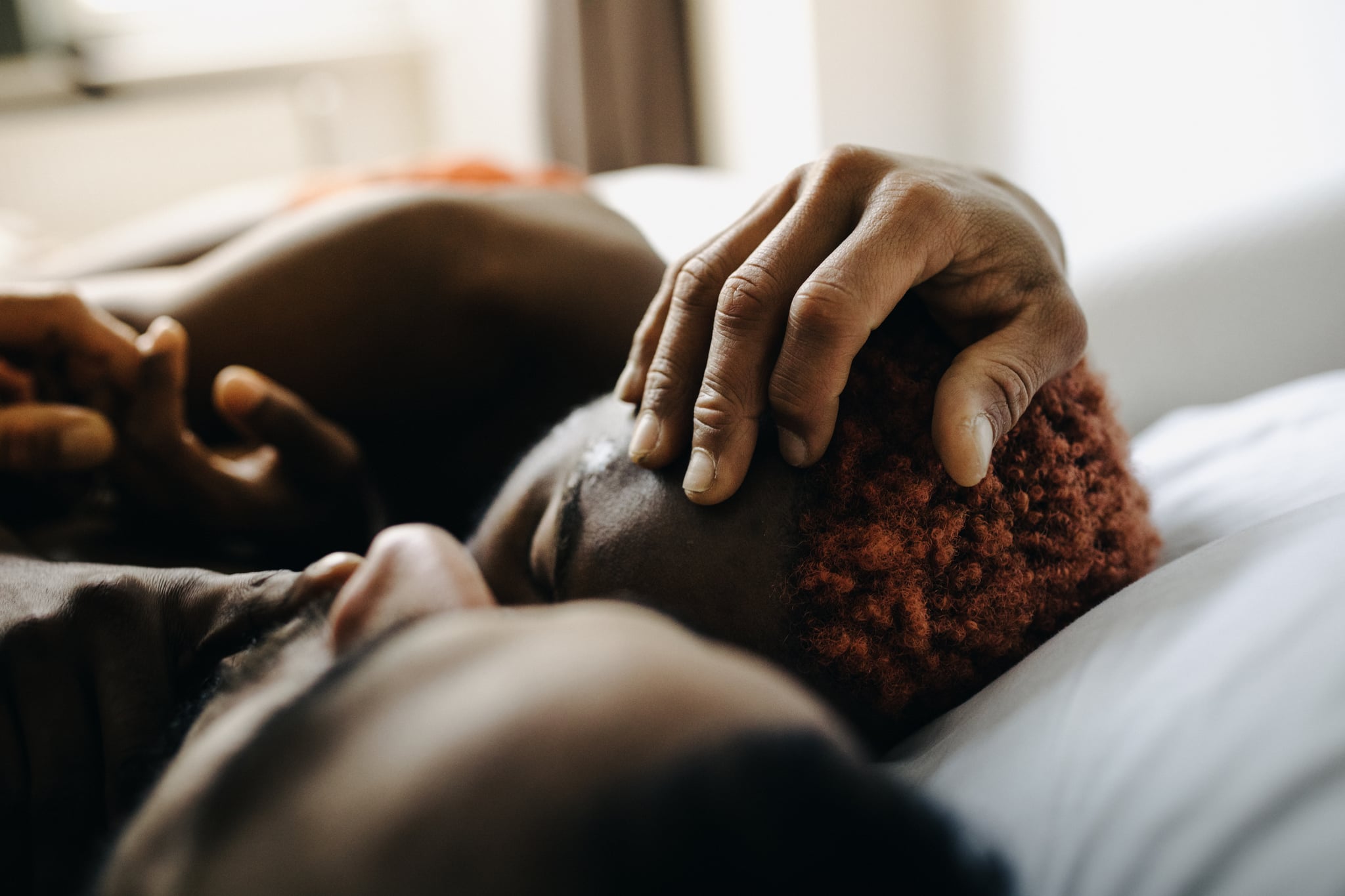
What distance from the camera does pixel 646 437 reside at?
0.53 m

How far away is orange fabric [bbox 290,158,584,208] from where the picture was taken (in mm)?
1402

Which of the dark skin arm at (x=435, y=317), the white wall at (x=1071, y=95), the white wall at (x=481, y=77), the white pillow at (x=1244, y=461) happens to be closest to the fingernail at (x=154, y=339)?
the dark skin arm at (x=435, y=317)

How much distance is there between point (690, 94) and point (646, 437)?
2183mm

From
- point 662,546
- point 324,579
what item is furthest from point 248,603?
point 662,546

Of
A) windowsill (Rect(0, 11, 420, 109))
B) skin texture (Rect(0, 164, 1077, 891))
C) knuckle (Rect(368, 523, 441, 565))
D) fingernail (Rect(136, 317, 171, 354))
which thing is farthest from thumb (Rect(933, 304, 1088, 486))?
windowsill (Rect(0, 11, 420, 109))

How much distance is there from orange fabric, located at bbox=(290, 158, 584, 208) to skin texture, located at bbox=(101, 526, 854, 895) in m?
1.15

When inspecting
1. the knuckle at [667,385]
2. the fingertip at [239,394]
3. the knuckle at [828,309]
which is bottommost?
the fingertip at [239,394]

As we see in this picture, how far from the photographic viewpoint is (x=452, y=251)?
37.9 inches

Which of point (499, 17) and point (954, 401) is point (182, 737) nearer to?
point (954, 401)

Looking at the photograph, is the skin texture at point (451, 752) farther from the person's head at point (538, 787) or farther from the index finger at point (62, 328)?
the index finger at point (62, 328)

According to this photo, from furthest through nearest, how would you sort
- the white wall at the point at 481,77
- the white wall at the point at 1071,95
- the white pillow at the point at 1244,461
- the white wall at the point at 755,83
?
the white wall at the point at 481,77 → the white wall at the point at 755,83 → the white wall at the point at 1071,95 → the white pillow at the point at 1244,461

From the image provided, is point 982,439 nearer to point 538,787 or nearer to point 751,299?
point 751,299

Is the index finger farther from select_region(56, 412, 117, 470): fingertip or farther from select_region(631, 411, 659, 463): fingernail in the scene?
select_region(631, 411, 659, 463): fingernail

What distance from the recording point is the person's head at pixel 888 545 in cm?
48
